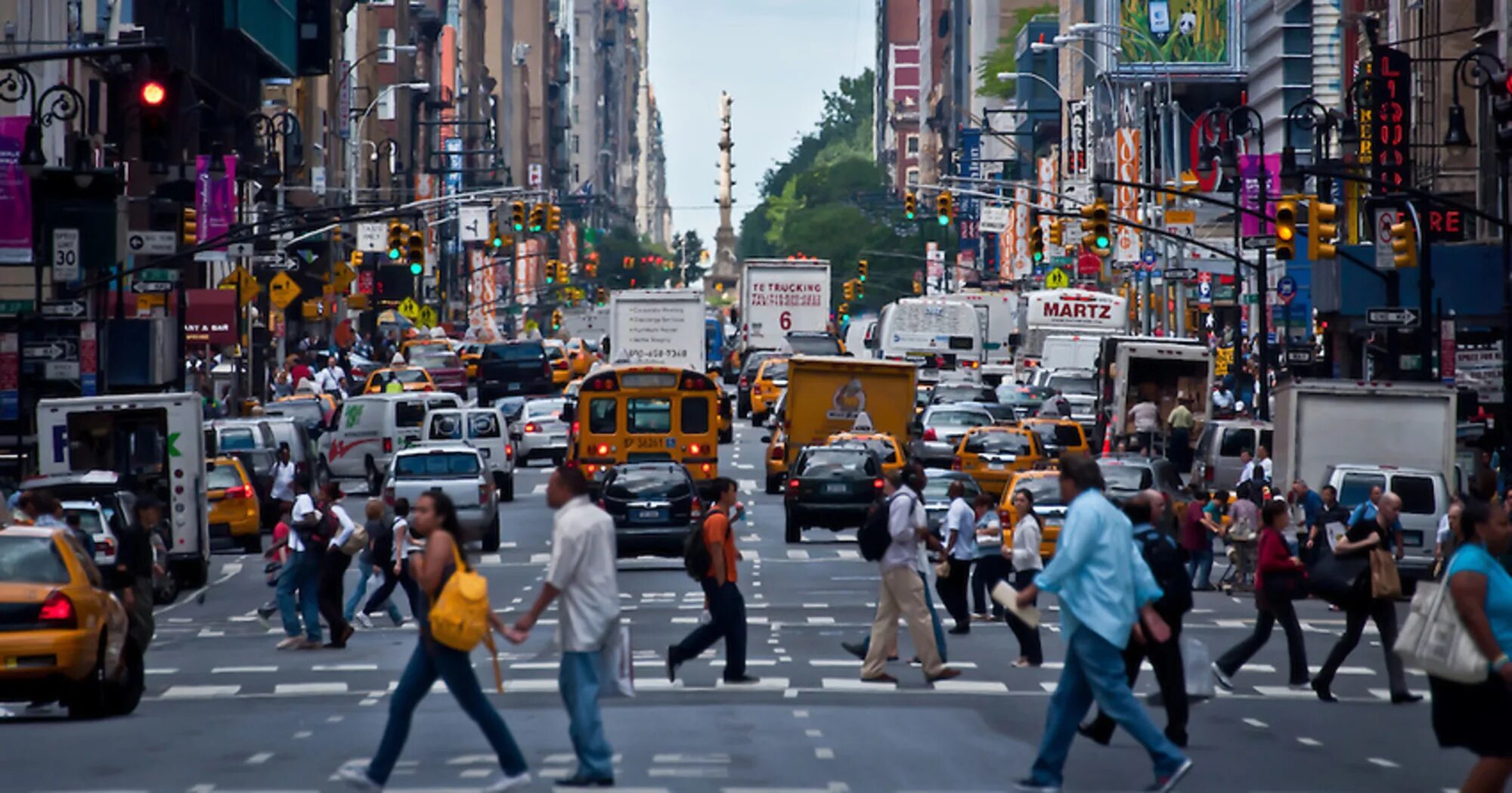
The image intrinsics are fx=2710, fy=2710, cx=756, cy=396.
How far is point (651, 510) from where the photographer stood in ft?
117

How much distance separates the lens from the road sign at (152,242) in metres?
45.2

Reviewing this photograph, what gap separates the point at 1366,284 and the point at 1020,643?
1430 inches

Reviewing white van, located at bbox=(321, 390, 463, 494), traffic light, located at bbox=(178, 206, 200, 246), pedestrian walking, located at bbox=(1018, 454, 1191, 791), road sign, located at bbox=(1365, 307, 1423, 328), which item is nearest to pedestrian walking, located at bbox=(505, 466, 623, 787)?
pedestrian walking, located at bbox=(1018, 454, 1191, 791)

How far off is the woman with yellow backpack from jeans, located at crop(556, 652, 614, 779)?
0.37m

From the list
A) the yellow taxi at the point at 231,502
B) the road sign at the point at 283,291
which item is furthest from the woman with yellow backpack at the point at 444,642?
the road sign at the point at 283,291

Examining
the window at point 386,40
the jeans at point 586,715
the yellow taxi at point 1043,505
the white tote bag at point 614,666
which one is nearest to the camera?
the jeans at point 586,715

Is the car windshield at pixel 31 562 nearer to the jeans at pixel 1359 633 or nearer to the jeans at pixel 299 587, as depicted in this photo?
the jeans at pixel 299 587

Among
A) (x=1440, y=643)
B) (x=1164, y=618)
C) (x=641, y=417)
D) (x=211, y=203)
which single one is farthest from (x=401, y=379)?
(x=1440, y=643)

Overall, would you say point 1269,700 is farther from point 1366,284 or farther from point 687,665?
point 1366,284

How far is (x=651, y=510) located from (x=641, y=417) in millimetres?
9584

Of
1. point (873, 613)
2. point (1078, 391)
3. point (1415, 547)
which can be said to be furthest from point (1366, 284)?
point (873, 613)

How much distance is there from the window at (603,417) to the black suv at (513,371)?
2754cm

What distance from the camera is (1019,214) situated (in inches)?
4001

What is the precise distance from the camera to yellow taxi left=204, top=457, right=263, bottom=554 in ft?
129
